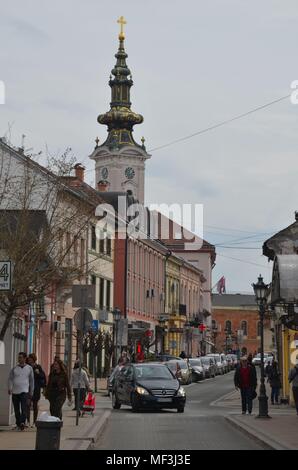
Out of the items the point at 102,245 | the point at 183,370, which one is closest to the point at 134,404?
the point at 183,370

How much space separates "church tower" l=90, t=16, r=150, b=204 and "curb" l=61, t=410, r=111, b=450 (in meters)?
84.2

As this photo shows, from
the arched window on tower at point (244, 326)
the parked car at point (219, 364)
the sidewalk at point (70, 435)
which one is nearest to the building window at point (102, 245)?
the parked car at point (219, 364)

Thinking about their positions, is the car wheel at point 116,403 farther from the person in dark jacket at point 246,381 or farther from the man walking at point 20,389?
the man walking at point 20,389

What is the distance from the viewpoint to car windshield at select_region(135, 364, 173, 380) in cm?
3247

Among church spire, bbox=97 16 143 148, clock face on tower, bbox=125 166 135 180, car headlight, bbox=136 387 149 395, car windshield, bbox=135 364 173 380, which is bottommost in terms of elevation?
car headlight, bbox=136 387 149 395

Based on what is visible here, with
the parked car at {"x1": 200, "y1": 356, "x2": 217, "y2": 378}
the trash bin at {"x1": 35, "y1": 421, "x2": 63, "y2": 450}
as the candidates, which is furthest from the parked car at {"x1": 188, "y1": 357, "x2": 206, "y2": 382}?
the trash bin at {"x1": 35, "y1": 421, "x2": 63, "y2": 450}

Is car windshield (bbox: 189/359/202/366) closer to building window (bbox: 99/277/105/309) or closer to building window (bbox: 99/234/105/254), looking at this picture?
building window (bbox: 99/277/105/309)

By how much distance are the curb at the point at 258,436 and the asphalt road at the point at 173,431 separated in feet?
0.50

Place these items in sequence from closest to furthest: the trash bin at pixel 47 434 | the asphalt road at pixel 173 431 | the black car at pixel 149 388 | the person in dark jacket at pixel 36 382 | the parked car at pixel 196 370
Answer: the trash bin at pixel 47 434, the asphalt road at pixel 173 431, the person in dark jacket at pixel 36 382, the black car at pixel 149 388, the parked car at pixel 196 370

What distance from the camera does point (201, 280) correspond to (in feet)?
375

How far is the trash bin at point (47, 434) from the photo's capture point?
16.1 metres

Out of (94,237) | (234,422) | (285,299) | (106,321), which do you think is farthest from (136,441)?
(106,321)

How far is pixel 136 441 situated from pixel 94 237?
39.0m

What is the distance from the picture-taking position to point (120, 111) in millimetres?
112750
